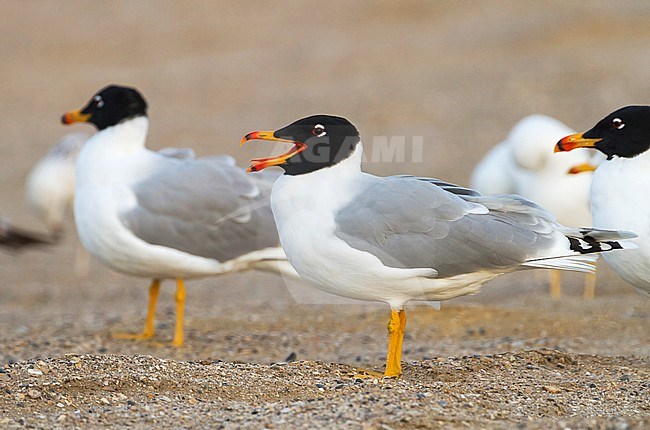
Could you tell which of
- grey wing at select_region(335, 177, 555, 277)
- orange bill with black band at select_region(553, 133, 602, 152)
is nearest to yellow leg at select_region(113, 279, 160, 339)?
grey wing at select_region(335, 177, 555, 277)

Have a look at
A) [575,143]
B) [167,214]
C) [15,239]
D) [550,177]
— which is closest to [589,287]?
[550,177]

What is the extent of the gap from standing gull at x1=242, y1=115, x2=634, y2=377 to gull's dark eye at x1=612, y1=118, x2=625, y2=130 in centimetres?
74

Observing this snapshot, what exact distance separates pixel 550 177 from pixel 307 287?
8.86 ft

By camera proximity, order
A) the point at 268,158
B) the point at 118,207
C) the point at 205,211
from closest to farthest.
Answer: the point at 268,158 → the point at 118,207 → the point at 205,211

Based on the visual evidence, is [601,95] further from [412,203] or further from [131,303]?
[412,203]

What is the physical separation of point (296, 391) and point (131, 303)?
5398 millimetres

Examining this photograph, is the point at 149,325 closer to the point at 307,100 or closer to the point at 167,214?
the point at 167,214

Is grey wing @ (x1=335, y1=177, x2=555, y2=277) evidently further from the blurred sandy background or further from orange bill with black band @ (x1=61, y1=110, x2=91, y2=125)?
orange bill with black band @ (x1=61, y1=110, x2=91, y2=125)

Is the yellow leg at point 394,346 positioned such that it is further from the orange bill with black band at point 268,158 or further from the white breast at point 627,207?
the white breast at point 627,207

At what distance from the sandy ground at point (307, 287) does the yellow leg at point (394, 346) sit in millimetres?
141

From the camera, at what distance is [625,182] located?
211 inches

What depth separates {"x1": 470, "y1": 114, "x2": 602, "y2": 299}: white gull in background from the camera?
930 cm

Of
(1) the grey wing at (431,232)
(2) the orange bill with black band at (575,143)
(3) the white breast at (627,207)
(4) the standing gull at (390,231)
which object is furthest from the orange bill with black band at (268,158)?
(3) the white breast at (627,207)

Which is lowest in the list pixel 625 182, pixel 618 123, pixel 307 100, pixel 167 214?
pixel 167 214
